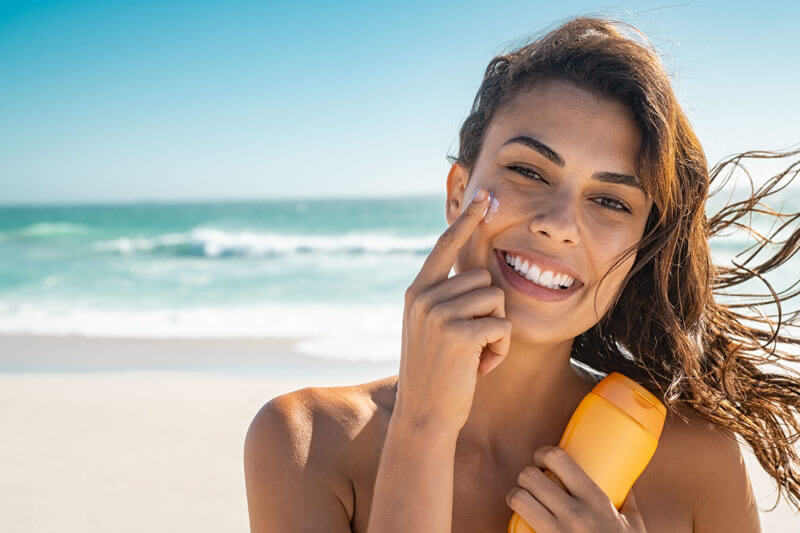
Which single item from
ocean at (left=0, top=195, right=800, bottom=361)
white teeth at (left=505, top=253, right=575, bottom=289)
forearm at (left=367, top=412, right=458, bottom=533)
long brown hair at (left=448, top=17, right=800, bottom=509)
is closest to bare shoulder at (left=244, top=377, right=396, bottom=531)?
forearm at (left=367, top=412, right=458, bottom=533)

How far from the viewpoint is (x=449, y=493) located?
1487mm

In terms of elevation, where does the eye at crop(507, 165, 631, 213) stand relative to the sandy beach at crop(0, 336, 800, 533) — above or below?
above

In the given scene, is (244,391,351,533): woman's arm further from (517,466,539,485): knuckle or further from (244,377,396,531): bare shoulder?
(517,466,539,485): knuckle

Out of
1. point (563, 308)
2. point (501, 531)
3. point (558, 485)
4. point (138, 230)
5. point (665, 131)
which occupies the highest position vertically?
point (665, 131)

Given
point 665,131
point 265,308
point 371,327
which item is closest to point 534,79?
point 665,131

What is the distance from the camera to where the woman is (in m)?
1.50

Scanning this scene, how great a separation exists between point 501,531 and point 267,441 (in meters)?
0.67

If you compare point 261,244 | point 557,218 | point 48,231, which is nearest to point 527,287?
point 557,218

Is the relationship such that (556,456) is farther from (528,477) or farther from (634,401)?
(634,401)

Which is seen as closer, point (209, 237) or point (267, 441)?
point (267, 441)

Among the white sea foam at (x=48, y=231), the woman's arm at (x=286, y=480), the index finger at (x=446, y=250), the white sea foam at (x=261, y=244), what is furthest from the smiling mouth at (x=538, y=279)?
the white sea foam at (x=48, y=231)

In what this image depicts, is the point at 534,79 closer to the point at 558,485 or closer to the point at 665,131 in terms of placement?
the point at 665,131

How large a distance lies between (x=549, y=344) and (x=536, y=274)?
14.2 inches

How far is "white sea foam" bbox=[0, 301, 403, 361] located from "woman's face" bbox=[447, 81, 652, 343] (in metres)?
4.93
